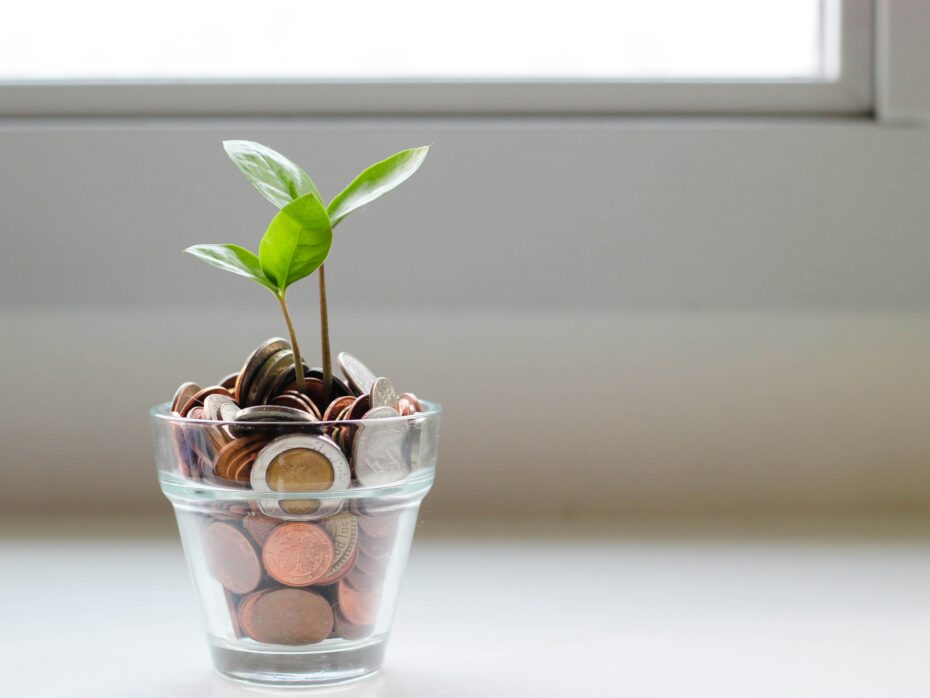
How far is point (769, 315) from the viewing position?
105 cm

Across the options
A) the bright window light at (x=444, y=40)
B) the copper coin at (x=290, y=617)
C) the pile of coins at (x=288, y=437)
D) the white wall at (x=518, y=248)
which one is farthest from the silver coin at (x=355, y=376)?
the bright window light at (x=444, y=40)

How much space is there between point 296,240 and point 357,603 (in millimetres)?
186

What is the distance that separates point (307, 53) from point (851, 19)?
535 millimetres

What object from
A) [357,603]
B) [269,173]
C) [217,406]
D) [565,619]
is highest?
[269,173]

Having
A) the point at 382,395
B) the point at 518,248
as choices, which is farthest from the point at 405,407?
the point at 518,248

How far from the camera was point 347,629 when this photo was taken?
572 mm

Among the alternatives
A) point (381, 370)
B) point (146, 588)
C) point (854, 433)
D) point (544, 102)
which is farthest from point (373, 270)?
point (854, 433)

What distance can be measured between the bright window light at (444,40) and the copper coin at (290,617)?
70 centimetres

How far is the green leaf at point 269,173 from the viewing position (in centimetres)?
56

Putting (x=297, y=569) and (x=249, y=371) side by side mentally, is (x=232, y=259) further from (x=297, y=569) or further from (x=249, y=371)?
(x=297, y=569)

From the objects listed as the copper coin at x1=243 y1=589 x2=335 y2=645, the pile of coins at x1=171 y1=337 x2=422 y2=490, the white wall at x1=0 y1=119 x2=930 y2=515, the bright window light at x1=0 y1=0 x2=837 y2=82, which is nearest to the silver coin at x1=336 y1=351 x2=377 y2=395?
the pile of coins at x1=171 y1=337 x2=422 y2=490

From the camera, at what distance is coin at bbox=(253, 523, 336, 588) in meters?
0.54

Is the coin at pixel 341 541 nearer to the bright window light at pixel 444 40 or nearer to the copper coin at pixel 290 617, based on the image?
the copper coin at pixel 290 617

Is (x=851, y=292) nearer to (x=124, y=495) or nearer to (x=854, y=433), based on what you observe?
(x=854, y=433)
